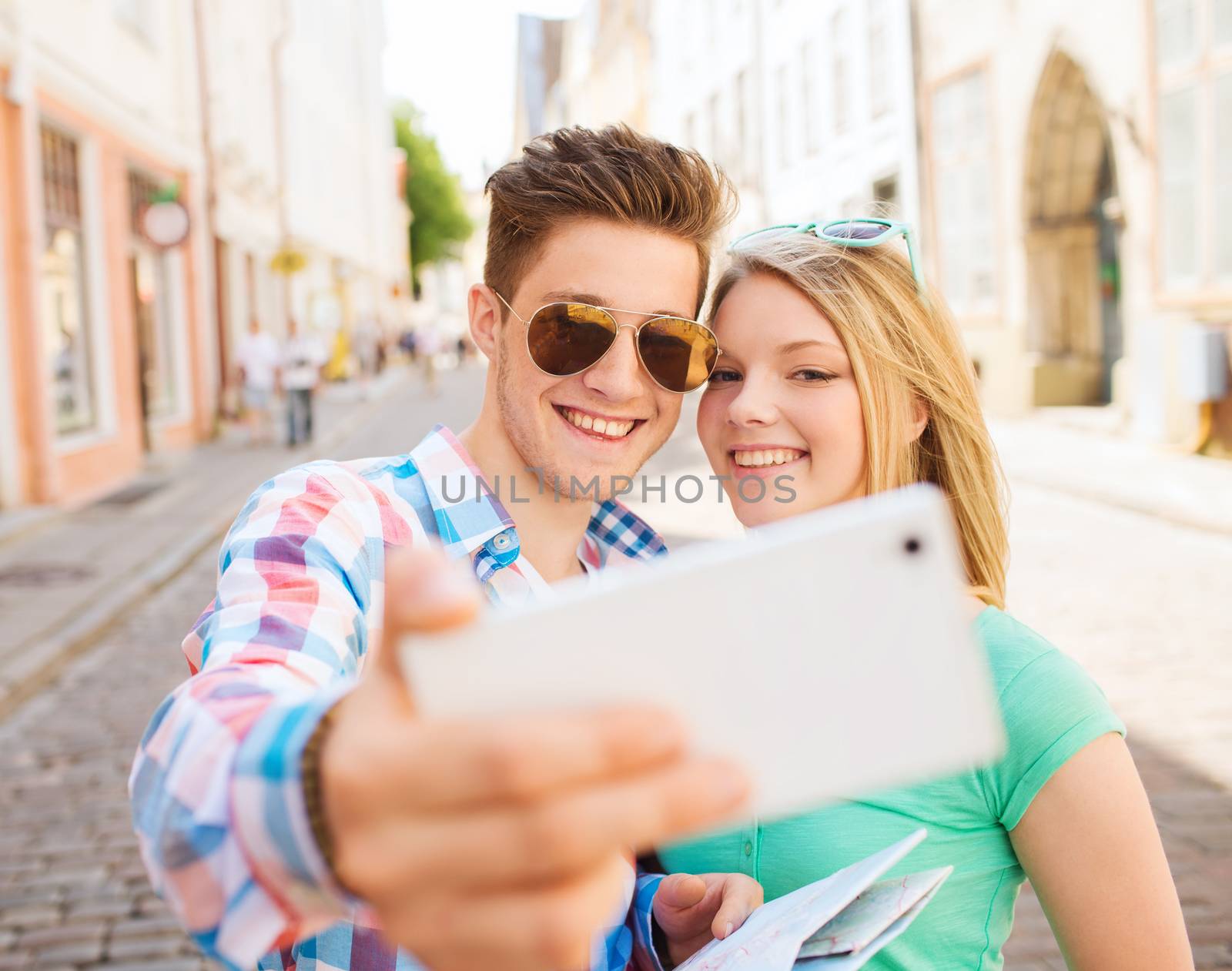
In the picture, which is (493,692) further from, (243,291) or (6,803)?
(243,291)

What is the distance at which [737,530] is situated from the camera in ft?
29.1

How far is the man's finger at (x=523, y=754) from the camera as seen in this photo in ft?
2.15

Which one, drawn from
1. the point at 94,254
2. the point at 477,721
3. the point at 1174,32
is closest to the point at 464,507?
the point at 477,721

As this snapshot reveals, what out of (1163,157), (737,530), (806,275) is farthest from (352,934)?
(1163,157)

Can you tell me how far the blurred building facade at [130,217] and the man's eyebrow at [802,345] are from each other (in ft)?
33.1

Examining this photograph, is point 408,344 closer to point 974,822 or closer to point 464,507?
point 464,507

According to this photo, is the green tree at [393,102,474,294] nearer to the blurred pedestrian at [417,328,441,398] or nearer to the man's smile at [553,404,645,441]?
the blurred pedestrian at [417,328,441,398]

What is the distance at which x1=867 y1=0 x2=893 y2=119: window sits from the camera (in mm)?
18250

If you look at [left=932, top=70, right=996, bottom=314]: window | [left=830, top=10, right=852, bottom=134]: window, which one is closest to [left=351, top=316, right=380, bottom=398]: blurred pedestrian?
[left=830, top=10, right=852, bottom=134]: window

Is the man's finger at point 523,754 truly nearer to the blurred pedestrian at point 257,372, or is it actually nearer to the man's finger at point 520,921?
the man's finger at point 520,921

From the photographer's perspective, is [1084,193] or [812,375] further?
[1084,193]

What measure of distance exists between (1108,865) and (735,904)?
1.71ft

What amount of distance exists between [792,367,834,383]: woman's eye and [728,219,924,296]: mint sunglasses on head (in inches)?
9.7

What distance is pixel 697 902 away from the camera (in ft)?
5.34
